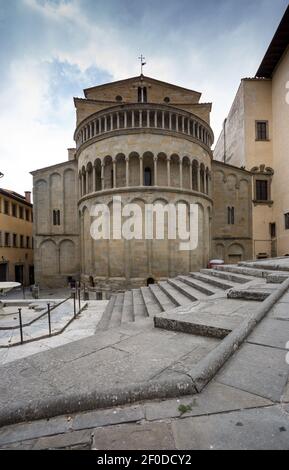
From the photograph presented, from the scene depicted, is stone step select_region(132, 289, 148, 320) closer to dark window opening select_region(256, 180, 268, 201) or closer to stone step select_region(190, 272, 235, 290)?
stone step select_region(190, 272, 235, 290)

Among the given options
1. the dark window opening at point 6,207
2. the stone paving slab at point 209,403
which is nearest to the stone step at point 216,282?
the stone paving slab at point 209,403

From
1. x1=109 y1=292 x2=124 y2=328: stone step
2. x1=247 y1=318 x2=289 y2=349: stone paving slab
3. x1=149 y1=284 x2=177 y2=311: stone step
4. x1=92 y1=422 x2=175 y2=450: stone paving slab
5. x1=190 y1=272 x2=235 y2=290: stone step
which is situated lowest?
x1=109 y1=292 x2=124 y2=328: stone step

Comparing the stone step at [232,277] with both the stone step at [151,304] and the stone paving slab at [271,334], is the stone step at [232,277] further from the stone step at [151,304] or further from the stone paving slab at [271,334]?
the stone paving slab at [271,334]

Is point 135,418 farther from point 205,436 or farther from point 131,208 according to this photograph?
point 131,208

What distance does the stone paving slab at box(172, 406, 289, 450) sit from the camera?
159 centimetres

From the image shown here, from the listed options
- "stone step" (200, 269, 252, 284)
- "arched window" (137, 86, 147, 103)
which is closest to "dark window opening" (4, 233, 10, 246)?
"arched window" (137, 86, 147, 103)

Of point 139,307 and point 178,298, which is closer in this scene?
point 178,298

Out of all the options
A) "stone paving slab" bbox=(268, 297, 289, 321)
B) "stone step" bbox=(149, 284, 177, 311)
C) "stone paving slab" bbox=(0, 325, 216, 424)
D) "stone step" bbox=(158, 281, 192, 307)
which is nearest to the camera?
"stone paving slab" bbox=(0, 325, 216, 424)

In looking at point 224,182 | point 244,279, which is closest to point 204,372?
point 244,279

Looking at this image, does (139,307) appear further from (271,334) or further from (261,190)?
(261,190)

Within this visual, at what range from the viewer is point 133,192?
65.9 ft

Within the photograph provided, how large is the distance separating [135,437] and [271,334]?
2.40m

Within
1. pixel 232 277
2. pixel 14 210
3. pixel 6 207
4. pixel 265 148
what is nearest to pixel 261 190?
pixel 265 148

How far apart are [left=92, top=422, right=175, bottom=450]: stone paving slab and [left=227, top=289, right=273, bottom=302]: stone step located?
4204 millimetres
